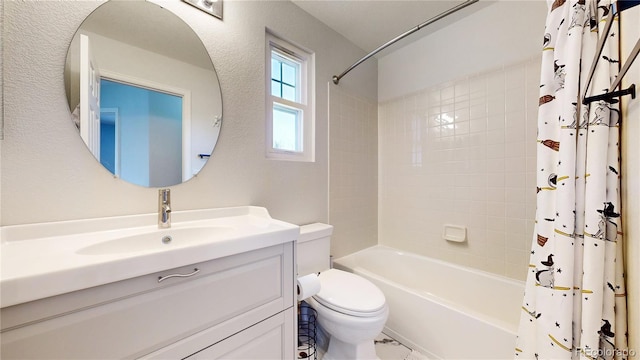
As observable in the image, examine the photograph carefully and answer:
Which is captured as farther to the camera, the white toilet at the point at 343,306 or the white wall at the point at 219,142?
the white toilet at the point at 343,306

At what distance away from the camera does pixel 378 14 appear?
5.80 feet

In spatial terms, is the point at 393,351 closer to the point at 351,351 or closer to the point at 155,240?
the point at 351,351

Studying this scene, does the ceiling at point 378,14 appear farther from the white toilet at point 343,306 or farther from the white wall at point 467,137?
the white toilet at point 343,306

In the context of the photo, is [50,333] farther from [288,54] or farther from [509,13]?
[509,13]

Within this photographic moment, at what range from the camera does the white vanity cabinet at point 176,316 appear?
535mm

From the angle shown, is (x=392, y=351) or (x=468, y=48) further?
(x=468, y=48)


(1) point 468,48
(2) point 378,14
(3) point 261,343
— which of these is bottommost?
(3) point 261,343

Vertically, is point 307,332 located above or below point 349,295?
below

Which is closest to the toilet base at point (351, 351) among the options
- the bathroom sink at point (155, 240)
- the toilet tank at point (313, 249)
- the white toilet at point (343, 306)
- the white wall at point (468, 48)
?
the white toilet at point (343, 306)

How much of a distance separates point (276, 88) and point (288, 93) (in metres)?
0.12

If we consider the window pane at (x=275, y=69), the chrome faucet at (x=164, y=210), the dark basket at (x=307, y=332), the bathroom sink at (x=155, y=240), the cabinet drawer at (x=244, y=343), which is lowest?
the dark basket at (x=307, y=332)

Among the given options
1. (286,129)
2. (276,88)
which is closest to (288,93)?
(276,88)

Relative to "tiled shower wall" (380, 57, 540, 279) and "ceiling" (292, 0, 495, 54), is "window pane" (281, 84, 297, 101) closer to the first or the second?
"ceiling" (292, 0, 495, 54)

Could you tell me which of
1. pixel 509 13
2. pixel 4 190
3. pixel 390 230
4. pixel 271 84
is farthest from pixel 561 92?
pixel 4 190
